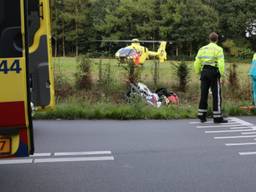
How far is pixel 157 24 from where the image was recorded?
221 ft

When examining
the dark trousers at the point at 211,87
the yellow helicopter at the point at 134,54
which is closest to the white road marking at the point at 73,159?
the dark trousers at the point at 211,87

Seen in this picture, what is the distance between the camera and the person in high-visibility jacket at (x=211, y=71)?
10867mm

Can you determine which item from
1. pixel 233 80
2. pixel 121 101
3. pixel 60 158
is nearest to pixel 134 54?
pixel 233 80

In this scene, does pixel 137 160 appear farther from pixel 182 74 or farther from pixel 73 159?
pixel 182 74

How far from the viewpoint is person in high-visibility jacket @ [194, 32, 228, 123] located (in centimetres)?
1087

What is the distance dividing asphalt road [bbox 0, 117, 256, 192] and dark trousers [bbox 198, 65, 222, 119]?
527mm

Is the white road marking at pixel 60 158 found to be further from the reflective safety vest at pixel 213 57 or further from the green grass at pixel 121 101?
the reflective safety vest at pixel 213 57

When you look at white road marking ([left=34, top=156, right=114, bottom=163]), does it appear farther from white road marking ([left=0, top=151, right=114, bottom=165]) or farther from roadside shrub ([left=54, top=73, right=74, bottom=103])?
roadside shrub ([left=54, top=73, right=74, bottom=103])

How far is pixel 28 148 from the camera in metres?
5.00

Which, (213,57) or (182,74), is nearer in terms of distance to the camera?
(213,57)

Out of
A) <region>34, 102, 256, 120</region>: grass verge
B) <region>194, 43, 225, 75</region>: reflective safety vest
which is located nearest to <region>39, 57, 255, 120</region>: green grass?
<region>34, 102, 256, 120</region>: grass verge

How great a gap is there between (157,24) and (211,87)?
5673 cm

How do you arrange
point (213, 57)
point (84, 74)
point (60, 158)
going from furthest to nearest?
1. point (84, 74)
2. point (213, 57)
3. point (60, 158)

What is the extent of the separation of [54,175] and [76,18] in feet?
200
